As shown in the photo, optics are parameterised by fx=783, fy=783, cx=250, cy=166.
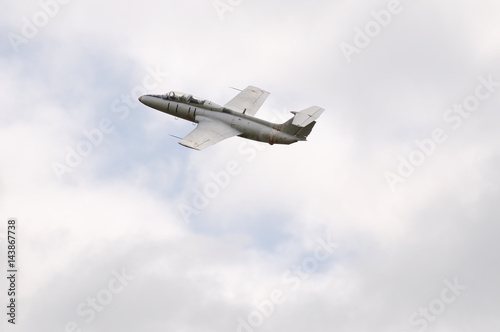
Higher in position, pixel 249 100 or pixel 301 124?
pixel 249 100

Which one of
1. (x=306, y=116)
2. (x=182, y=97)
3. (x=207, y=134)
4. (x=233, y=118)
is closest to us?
(x=306, y=116)

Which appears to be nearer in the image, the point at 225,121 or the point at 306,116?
the point at 306,116

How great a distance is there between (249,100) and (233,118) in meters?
6.14

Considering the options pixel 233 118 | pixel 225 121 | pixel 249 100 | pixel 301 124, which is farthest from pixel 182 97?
Answer: pixel 301 124

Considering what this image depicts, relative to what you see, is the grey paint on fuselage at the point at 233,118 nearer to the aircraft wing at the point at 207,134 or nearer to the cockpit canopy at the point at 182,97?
the cockpit canopy at the point at 182,97

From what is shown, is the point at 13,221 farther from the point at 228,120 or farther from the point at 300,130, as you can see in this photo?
the point at 300,130

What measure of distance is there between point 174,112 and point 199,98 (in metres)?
3.07

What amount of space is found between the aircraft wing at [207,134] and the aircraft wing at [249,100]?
11.6ft

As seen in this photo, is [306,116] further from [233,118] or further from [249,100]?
[249,100]

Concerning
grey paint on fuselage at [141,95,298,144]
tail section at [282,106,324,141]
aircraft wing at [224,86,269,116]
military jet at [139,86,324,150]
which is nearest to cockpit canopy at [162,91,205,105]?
military jet at [139,86,324,150]

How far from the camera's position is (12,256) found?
65375 mm

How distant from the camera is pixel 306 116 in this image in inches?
2960

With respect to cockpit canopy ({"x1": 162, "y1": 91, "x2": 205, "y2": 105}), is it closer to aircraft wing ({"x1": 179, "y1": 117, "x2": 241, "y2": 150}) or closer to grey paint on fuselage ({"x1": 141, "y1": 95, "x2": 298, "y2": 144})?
grey paint on fuselage ({"x1": 141, "y1": 95, "x2": 298, "y2": 144})

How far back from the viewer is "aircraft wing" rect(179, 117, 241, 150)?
73.6 meters
